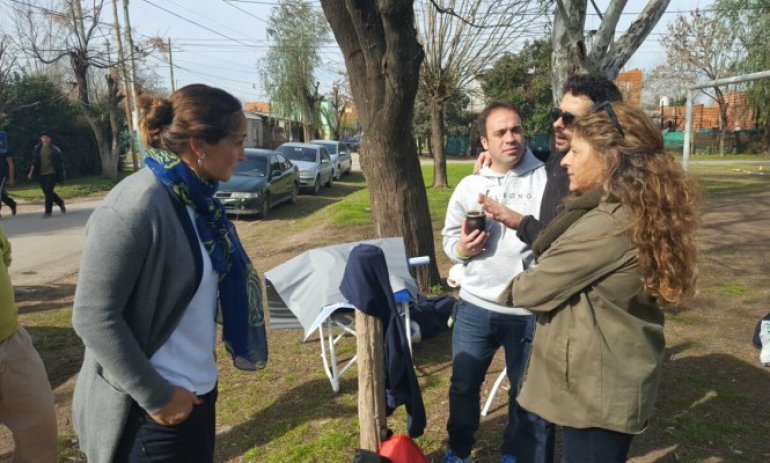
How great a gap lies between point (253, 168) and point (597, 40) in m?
9.25

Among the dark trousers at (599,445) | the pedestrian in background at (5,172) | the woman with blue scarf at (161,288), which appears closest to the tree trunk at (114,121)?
the pedestrian in background at (5,172)

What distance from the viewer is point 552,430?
120 inches

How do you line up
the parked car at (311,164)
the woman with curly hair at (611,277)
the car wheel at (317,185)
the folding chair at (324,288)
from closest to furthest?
1. the woman with curly hair at (611,277)
2. the folding chair at (324,288)
3. the parked car at (311,164)
4. the car wheel at (317,185)

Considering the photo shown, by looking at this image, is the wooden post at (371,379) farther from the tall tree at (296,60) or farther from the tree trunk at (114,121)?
the tall tree at (296,60)

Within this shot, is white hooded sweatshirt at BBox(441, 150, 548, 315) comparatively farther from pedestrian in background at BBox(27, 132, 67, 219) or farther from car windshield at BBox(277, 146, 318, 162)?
car windshield at BBox(277, 146, 318, 162)

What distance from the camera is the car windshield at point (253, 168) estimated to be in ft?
46.1

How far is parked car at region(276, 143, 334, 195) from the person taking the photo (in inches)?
753

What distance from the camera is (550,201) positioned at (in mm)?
2883

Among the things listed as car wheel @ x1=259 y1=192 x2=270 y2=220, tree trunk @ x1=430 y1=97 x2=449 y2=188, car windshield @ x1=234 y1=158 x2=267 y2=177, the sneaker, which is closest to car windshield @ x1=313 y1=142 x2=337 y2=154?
tree trunk @ x1=430 y1=97 x2=449 y2=188

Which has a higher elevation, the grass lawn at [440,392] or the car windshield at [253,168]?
the car windshield at [253,168]

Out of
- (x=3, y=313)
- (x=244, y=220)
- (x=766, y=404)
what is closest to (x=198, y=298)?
(x=3, y=313)

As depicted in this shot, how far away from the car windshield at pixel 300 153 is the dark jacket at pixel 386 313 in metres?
17.3

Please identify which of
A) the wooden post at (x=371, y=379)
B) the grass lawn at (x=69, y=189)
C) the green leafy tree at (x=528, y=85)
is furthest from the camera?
the green leafy tree at (x=528, y=85)

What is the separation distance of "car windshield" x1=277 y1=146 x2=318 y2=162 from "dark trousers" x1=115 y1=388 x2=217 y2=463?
18.3m
